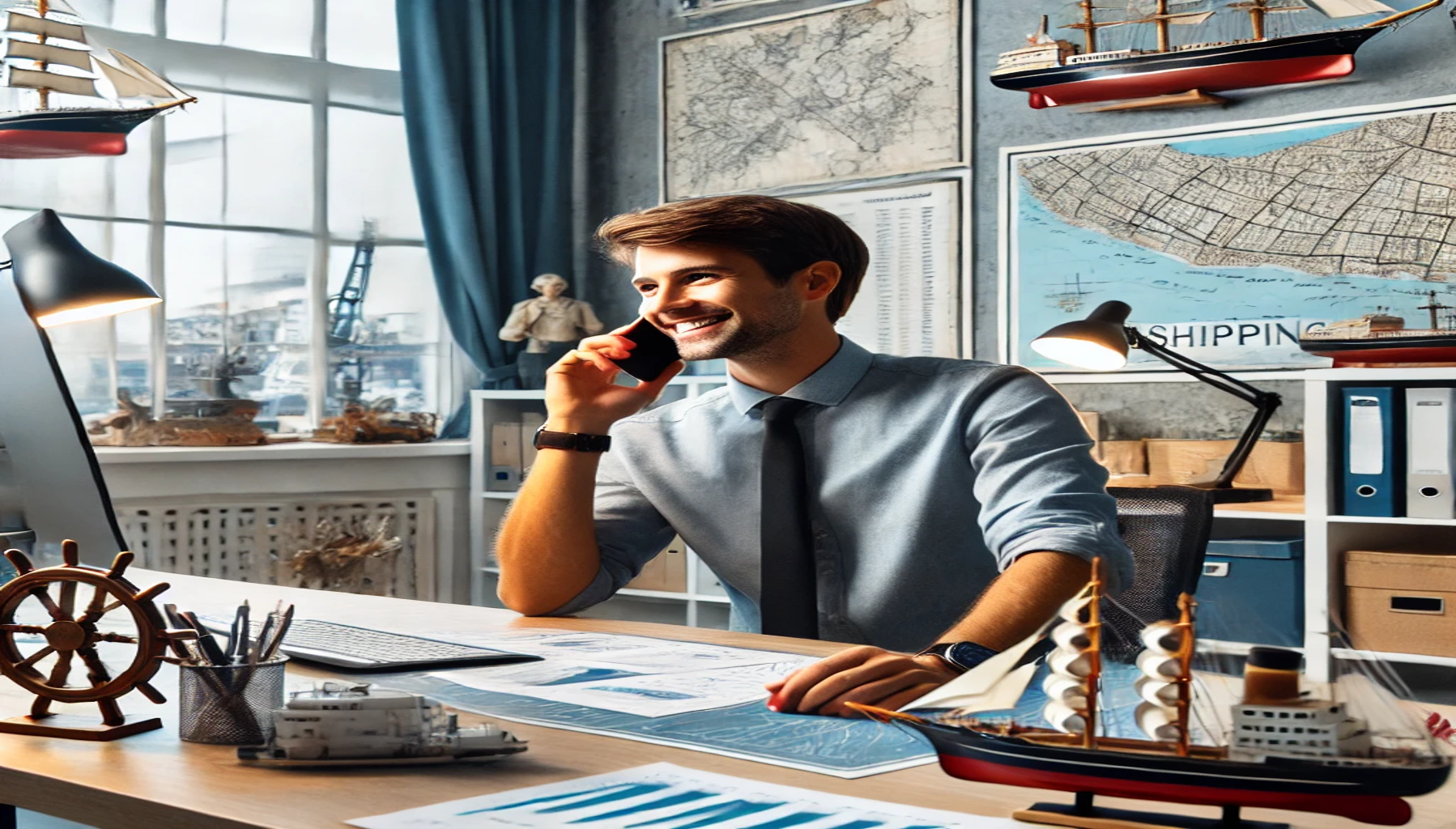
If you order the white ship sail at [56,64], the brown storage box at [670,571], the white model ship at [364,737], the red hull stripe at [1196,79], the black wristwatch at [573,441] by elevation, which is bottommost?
the brown storage box at [670,571]

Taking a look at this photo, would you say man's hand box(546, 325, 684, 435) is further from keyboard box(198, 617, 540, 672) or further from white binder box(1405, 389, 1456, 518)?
white binder box(1405, 389, 1456, 518)

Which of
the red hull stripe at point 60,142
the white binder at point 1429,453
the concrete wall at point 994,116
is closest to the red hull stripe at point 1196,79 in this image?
the concrete wall at point 994,116

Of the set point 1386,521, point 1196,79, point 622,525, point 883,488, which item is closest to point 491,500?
point 1196,79

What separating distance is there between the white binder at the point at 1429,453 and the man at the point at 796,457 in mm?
1689

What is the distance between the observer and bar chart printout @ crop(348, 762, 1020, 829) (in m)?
0.86

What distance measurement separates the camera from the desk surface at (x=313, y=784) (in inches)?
35.4

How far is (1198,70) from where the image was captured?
3719 mm

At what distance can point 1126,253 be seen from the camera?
4082 millimetres

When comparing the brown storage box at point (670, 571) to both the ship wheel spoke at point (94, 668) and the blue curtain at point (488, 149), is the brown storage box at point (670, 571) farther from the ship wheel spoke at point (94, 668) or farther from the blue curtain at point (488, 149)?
the ship wheel spoke at point (94, 668)

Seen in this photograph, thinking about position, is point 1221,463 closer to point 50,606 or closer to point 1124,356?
point 1124,356

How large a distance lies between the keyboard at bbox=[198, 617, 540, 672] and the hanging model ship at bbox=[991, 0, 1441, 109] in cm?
272

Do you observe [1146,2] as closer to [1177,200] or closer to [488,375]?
[1177,200]

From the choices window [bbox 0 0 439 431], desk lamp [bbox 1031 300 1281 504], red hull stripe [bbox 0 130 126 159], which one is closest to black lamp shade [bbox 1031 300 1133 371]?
desk lamp [bbox 1031 300 1281 504]

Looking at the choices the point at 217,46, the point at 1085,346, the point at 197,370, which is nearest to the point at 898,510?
the point at 1085,346
